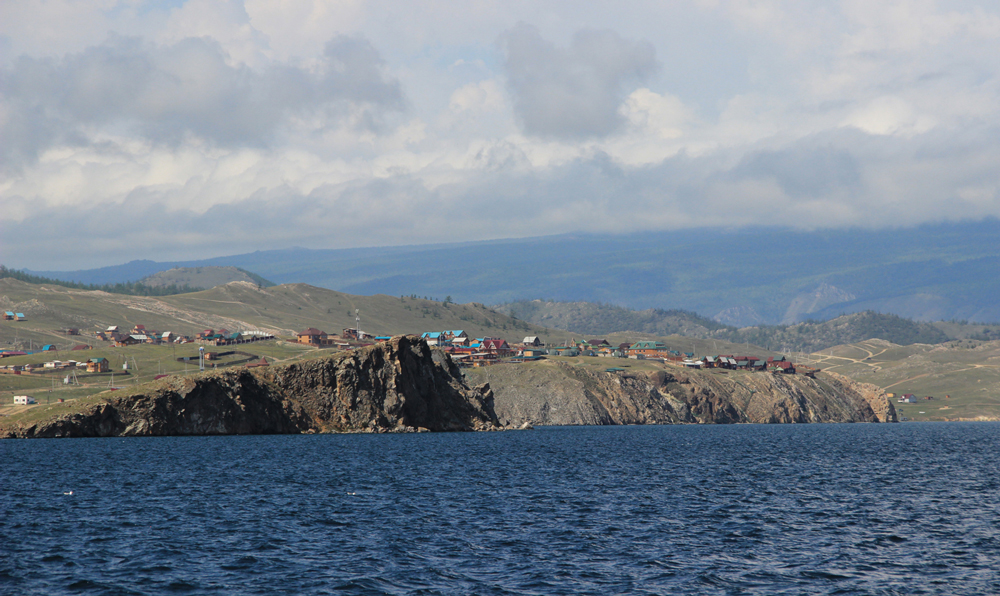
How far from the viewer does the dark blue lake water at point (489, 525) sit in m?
48.2

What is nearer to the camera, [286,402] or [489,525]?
[489,525]

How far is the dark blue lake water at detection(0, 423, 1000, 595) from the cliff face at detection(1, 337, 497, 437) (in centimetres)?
3957

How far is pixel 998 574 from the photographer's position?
49938 millimetres

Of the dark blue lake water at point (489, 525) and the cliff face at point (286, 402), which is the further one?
the cliff face at point (286, 402)

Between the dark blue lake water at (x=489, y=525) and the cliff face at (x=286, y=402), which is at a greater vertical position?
the cliff face at (x=286, y=402)

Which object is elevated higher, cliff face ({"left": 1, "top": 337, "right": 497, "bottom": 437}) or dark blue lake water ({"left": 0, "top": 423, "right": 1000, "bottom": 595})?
cliff face ({"left": 1, "top": 337, "right": 497, "bottom": 437})

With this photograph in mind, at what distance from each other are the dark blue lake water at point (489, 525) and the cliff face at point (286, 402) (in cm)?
3957

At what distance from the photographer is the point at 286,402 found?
591 feet

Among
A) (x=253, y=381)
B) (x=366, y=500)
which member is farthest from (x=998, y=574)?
(x=253, y=381)

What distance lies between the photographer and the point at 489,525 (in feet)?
213

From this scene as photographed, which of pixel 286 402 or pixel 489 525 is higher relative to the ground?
pixel 286 402

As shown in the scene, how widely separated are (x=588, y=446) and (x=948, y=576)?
4088 inches

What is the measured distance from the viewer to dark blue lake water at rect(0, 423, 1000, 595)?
48.2m

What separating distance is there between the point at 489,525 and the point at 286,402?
121968 millimetres
